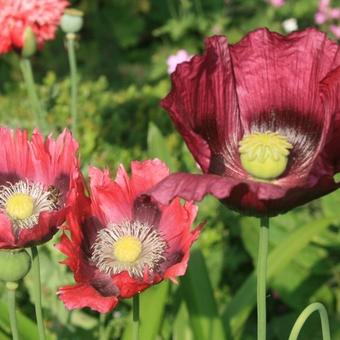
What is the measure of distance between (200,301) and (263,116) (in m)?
0.74

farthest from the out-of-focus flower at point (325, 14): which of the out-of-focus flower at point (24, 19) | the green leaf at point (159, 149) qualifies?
the out-of-focus flower at point (24, 19)

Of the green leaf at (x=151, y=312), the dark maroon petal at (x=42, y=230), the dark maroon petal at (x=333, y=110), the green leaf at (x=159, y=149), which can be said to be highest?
the dark maroon petal at (x=333, y=110)

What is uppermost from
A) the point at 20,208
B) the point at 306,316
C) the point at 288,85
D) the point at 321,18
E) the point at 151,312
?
the point at 288,85

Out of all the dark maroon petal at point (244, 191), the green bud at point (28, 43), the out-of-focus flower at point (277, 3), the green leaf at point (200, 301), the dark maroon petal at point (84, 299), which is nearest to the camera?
the dark maroon petal at point (244, 191)

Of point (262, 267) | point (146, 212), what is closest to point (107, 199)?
point (146, 212)

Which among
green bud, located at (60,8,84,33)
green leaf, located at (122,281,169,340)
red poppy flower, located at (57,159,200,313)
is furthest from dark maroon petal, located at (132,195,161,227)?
green bud, located at (60,8,84,33)

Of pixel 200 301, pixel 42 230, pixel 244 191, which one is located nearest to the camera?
pixel 244 191

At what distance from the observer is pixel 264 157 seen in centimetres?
138

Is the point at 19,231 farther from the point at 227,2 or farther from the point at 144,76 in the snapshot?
the point at 144,76

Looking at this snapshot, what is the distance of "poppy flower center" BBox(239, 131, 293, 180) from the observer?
138 cm

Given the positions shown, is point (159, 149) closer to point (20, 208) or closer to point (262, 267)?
point (20, 208)

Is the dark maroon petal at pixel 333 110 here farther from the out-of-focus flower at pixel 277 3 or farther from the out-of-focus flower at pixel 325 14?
the out-of-focus flower at pixel 277 3

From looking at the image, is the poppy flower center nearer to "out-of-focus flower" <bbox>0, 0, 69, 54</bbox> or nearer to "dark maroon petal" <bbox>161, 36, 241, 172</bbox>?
"dark maroon petal" <bbox>161, 36, 241, 172</bbox>

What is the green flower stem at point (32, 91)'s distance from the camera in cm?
235
